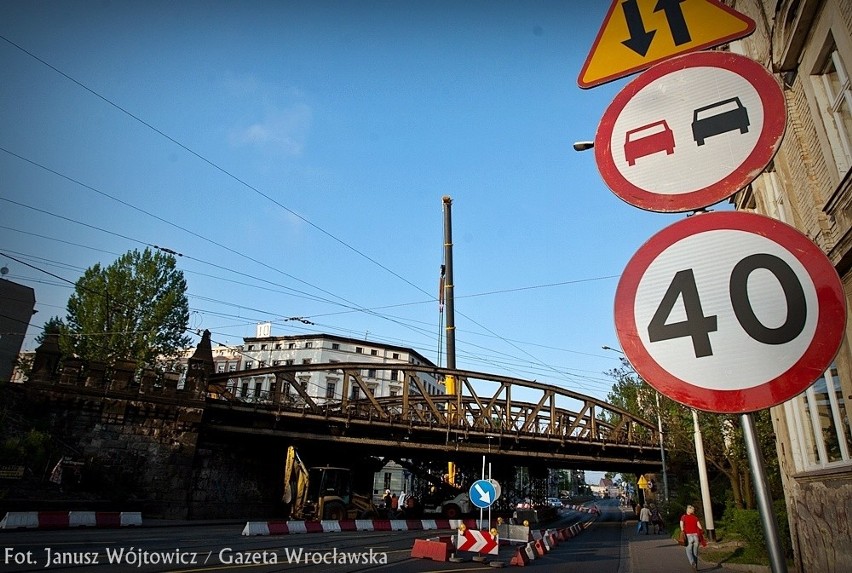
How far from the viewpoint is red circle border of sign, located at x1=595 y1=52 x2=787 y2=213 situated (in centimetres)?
213

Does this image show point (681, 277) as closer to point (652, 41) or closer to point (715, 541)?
point (652, 41)

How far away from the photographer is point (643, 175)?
8.09 ft

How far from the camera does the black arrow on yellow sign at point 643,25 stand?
3053 millimetres

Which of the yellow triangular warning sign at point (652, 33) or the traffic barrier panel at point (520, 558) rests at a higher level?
the yellow triangular warning sign at point (652, 33)

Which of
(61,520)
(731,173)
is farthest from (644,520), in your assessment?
(731,173)

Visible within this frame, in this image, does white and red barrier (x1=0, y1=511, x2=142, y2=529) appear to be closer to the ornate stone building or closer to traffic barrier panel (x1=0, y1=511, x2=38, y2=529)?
traffic barrier panel (x1=0, y1=511, x2=38, y2=529)

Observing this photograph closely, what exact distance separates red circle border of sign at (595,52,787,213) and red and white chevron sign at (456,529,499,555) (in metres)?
11.7

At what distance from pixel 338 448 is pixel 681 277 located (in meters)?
31.3

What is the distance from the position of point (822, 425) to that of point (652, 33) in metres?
8.06

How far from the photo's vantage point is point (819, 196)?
6.99 m

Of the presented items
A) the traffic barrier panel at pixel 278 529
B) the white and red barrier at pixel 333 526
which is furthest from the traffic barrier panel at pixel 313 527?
the traffic barrier panel at pixel 278 529

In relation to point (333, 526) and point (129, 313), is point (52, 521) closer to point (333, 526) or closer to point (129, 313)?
point (333, 526)

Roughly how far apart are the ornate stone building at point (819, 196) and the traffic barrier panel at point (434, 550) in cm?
721

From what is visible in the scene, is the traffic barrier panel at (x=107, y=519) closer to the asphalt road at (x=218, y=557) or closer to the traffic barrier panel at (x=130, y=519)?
the traffic barrier panel at (x=130, y=519)
